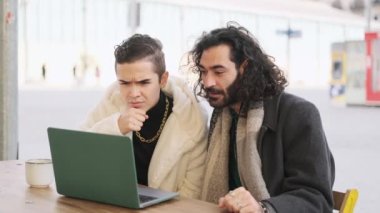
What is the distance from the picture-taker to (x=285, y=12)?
56.3 feet

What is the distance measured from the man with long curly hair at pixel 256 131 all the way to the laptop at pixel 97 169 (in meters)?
0.25

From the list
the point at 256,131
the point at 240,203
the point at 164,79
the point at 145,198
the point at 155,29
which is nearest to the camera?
the point at 240,203

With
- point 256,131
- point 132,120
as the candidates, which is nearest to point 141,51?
point 132,120

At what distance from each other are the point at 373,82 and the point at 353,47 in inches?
40.4

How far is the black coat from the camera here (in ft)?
4.69

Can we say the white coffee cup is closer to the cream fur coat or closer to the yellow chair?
the cream fur coat

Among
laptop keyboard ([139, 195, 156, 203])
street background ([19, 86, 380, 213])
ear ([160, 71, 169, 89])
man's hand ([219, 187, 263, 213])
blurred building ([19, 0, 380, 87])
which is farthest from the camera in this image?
blurred building ([19, 0, 380, 87])

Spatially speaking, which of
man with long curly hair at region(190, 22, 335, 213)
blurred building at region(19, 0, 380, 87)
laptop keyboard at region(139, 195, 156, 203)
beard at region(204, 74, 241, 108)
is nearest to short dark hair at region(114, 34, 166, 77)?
man with long curly hair at region(190, 22, 335, 213)

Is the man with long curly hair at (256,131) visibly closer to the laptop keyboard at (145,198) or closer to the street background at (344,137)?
the laptop keyboard at (145,198)

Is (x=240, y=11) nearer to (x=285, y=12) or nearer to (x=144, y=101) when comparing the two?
(x=285, y=12)

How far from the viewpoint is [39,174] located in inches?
65.4

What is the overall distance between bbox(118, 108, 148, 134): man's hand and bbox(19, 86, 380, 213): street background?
0.28 metres

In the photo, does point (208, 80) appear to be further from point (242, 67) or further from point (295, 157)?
point (295, 157)

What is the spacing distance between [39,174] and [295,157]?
29.3 inches
